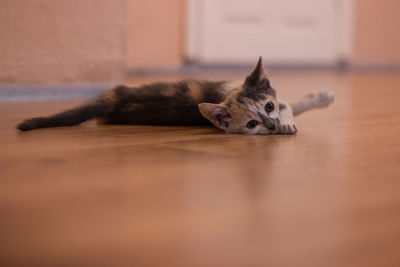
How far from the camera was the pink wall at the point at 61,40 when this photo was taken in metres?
2.27

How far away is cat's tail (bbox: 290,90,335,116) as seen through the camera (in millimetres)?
1865

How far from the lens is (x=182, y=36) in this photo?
4711mm

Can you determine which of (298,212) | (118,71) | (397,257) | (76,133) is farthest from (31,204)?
(118,71)

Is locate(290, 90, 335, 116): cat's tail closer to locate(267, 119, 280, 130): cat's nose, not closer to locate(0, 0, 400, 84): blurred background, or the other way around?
locate(267, 119, 280, 130): cat's nose

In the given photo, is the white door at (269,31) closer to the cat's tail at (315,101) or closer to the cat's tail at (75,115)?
the cat's tail at (315,101)

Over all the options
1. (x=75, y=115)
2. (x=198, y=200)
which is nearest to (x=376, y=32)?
(x=75, y=115)

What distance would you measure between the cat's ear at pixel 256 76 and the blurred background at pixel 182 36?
3.51 ft

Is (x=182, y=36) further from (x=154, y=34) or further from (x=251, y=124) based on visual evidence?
(x=251, y=124)

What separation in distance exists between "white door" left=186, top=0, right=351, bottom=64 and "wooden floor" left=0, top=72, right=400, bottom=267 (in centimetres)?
332

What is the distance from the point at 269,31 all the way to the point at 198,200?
4387mm

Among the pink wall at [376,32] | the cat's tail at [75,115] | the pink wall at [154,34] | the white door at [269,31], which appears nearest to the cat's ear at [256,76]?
the cat's tail at [75,115]

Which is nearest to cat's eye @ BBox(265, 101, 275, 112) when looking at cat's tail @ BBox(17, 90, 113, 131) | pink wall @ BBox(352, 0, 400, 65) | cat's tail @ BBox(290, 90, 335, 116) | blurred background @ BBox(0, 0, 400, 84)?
cat's tail @ BBox(290, 90, 335, 116)

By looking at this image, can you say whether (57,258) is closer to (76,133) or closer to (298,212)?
(298,212)

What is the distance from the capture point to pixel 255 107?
155cm
